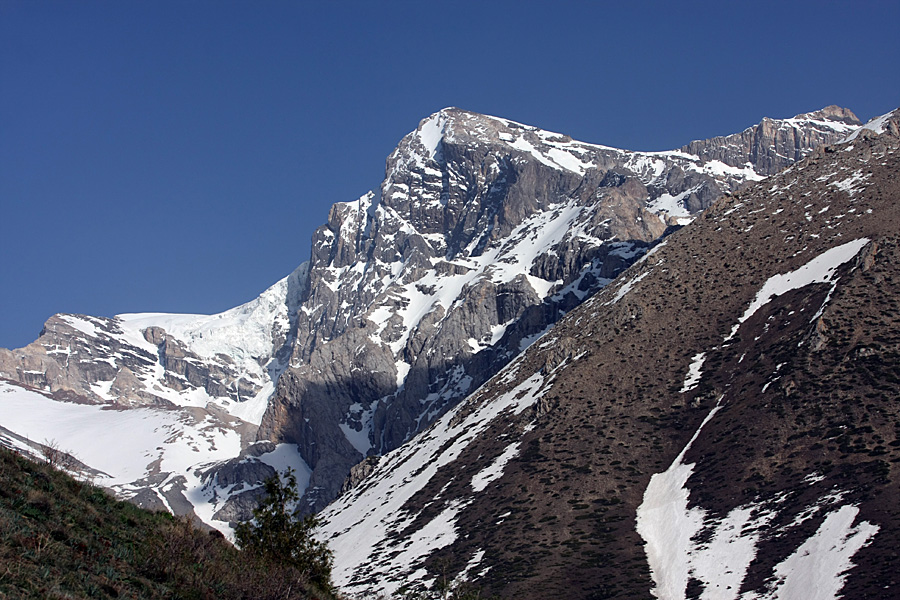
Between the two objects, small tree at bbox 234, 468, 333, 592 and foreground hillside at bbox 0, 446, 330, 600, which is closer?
foreground hillside at bbox 0, 446, 330, 600

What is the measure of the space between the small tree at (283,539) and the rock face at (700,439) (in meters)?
35.9

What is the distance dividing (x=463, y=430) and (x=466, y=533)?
44852mm

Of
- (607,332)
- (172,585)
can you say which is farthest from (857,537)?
(607,332)

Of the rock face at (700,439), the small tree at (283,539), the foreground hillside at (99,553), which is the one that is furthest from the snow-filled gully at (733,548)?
the foreground hillside at (99,553)

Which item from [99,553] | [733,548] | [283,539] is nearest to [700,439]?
[733,548]

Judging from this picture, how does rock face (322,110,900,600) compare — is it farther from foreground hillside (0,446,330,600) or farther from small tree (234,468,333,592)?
foreground hillside (0,446,330,600)

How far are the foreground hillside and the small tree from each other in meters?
7.62

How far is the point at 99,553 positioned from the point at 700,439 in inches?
3322

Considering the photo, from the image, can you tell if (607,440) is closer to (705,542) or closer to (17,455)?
(705,542)

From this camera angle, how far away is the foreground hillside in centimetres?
1830

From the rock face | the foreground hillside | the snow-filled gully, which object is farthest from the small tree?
the snow-filled gully

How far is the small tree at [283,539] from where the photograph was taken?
35.0 m

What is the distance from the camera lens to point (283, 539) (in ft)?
121

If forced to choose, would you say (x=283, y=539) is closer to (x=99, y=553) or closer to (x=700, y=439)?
(x=99, y=553)
